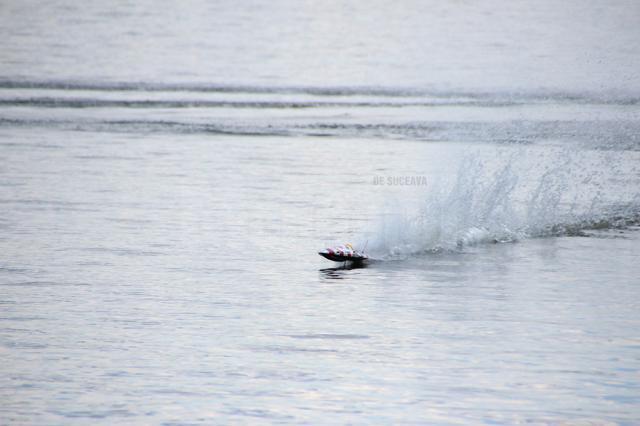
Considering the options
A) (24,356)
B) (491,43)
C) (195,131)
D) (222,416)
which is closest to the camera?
(222,416)

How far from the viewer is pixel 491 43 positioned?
95438 mm

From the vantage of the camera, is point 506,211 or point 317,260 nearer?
point 317,260

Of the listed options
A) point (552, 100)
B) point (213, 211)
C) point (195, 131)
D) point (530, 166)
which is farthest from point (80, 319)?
point (552, 100)

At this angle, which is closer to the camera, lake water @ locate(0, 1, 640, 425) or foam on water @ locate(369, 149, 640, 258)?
lake water @ locate(0, 1, 640, 425)

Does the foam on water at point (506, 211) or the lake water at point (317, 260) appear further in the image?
the foam on water at point (506, 211)

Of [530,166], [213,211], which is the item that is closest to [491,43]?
[530,166]

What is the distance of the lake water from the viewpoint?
11.9 m

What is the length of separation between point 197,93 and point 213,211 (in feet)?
103

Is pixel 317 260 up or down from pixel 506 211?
down

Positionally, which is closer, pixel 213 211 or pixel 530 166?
pixel 213 211

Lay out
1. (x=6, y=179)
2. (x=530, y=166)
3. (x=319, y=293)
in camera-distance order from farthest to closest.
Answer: (x=530, y=166)
(x=6, y=179)
(x=319, y=293)

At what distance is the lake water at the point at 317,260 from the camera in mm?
11898

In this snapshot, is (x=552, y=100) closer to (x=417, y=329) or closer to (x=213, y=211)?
(x=213, y=211)

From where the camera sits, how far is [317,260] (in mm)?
18578
